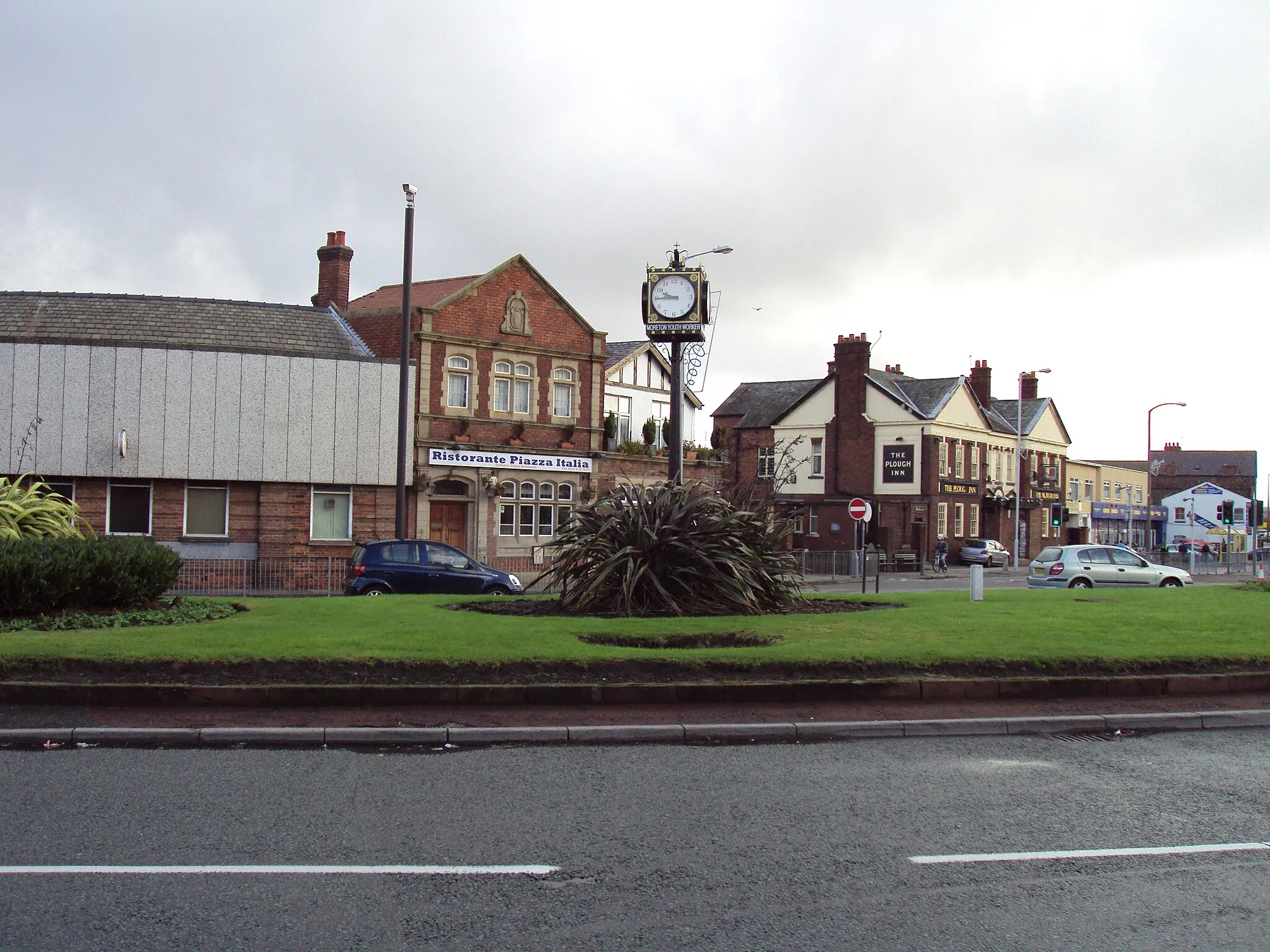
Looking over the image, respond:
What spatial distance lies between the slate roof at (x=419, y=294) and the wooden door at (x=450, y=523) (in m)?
6.29

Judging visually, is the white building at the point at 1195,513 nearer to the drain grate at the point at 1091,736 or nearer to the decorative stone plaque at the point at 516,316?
the decorative stone plaque at the point at 516,316

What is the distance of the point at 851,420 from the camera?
56.4 meters

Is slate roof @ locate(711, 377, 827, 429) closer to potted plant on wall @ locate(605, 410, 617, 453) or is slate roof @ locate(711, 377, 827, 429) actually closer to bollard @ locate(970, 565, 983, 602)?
potted plant on wall @ locate(605, 410, 617, 453)

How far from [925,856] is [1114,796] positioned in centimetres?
228

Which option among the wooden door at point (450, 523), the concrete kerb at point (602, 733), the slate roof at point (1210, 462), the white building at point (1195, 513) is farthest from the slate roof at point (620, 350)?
the slate roof at point (1210, 462)

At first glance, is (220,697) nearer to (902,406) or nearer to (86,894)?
(86,894)

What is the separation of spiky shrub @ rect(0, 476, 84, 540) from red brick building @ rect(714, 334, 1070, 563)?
120ft

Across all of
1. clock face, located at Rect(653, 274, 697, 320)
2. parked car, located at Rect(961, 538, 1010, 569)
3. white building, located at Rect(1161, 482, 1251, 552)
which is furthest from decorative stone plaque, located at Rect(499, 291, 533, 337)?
white building, located at Rect(1161, 482, 1251, 552)

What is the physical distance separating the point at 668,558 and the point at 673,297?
4.66m

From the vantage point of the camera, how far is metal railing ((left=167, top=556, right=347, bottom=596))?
88.6 feet

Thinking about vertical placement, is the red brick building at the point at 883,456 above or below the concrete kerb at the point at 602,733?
above

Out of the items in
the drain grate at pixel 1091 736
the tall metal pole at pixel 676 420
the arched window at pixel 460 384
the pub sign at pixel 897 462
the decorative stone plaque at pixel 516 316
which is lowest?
the drain grate at pixel 1091 736

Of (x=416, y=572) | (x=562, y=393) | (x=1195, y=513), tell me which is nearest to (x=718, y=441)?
(x=562, y=393)

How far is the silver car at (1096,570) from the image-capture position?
28953 mm
